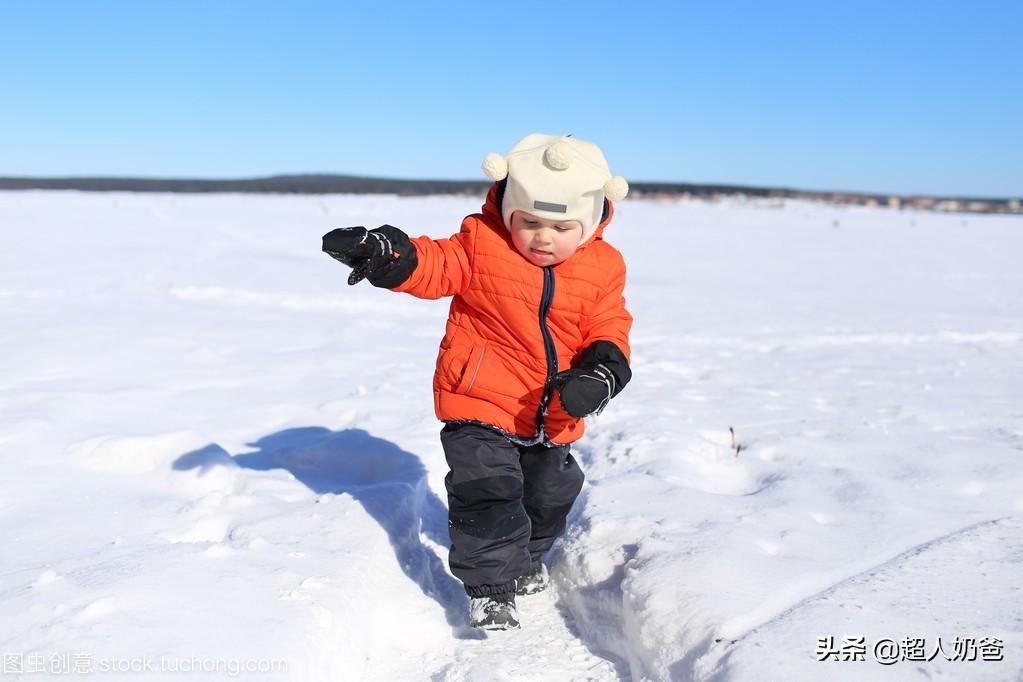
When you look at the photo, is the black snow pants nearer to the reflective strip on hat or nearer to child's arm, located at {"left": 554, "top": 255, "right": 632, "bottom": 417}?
child's arm, located at {"left": 554, "top": 255, "right": 632, "bottom": 417}

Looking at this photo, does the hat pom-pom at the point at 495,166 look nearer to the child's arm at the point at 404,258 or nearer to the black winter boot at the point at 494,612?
the child's arm at the point at 404,258

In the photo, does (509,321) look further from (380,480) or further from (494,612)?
(380,480)

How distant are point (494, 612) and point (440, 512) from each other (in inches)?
31.7

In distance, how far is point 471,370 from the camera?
86.1 inches

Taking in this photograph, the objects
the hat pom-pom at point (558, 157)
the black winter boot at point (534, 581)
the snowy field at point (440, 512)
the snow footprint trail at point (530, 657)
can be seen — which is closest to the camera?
the snowy field at point (440, 512)

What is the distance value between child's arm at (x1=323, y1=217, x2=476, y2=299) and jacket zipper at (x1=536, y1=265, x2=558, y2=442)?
0.22 metres

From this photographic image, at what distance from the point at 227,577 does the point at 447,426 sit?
67 centimetres

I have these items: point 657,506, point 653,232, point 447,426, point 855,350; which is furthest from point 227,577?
point 653,232

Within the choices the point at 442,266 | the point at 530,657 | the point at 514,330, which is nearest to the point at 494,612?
the point at 530,657

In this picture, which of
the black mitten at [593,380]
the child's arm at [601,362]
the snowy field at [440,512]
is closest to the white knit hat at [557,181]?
the child's arm at [601,362]

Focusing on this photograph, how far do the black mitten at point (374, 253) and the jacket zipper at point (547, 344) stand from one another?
1.17ft

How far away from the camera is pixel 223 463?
2.95 meters

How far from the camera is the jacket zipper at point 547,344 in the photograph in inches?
85.4

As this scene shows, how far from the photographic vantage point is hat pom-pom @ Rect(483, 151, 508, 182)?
6.88 feet
